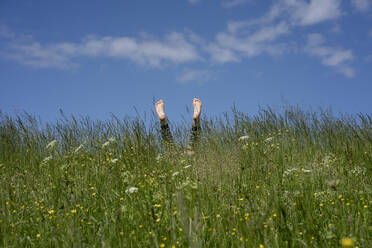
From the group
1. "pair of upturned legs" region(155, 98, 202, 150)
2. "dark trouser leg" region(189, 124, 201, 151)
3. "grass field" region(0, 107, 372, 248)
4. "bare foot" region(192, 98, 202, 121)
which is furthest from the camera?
"bare foot" region(192, 98, 202, 121)

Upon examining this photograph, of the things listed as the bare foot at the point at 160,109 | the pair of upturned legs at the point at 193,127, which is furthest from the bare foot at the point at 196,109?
the bare foot at the point at 160,109

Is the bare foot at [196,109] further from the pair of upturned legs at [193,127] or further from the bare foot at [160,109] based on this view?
the bare foot at [160,109]

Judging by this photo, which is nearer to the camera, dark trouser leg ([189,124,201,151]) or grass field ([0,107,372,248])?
grass field ([0,107,372,248])

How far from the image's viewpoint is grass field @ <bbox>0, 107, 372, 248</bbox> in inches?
79.9

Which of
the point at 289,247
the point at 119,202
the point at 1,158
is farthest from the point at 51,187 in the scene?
the point at 1,158

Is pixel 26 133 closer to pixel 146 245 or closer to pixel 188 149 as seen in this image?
pixel 188 149

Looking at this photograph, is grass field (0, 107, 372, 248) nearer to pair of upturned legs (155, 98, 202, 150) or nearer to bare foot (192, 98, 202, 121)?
pair of upturned legs (155, 98, 202, 150)

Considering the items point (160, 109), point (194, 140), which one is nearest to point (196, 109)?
point (160, 109)

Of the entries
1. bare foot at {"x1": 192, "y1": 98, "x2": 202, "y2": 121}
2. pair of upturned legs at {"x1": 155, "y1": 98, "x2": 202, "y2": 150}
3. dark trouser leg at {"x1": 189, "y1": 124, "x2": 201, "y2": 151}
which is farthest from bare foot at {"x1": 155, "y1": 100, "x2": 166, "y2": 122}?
dark trouser leg at {"x1": 189, "y1": 124, "x2": 201, "y2": 151}

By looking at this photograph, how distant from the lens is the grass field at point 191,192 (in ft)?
6.66

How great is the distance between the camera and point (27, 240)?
2.29 metres

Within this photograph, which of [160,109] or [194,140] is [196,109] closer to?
[160,109]

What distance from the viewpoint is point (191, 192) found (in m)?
2.69

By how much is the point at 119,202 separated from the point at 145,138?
308 cm
